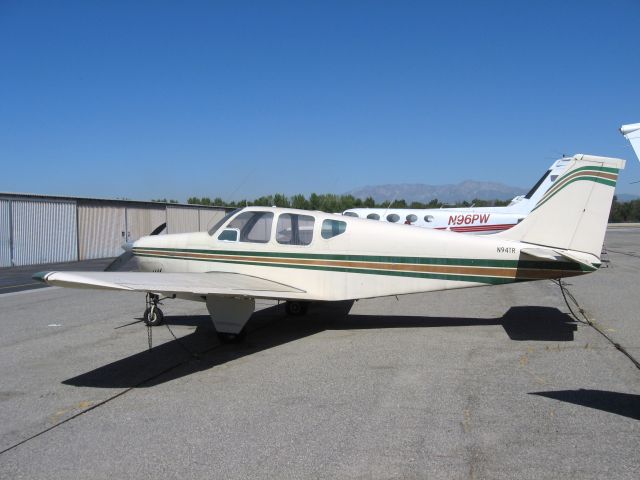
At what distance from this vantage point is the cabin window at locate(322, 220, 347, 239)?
8.06 metres

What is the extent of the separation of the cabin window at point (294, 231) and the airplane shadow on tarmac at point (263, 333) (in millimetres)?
1489

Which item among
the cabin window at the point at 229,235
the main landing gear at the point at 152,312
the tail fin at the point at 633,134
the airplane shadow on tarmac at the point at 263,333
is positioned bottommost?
the airplane shadow on tarmac at the point at 263,333

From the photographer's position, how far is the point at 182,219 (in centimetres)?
3269

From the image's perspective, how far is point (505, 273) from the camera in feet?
25.1

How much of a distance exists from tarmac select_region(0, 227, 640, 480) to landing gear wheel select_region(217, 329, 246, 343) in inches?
3.4

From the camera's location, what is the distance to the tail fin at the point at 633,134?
18.7ft

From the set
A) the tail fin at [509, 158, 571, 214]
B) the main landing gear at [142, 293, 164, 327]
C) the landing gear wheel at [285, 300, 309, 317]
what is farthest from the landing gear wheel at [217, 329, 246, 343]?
the tail fin at [509, 158, 571, 214]

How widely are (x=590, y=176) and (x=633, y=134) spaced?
1713mm

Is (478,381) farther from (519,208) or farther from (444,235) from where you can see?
(519,208)

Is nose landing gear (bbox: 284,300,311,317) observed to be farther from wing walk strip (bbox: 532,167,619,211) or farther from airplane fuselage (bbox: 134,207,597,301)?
wing walk strip (bbox: 532,167,619,211)

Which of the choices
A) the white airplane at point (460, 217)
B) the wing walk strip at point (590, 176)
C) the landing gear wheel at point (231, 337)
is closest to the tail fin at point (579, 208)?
the wing walk strip at point (590, 176)

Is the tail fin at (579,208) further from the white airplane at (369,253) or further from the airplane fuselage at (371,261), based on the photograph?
the airplane fuselage at (371,261)

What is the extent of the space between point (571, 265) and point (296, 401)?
4.57 meters

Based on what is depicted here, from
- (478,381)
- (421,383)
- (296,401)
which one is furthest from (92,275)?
(478,381)
